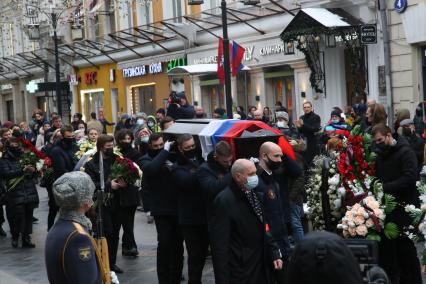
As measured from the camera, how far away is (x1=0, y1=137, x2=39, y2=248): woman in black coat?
45.0ft

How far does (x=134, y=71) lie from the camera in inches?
1451

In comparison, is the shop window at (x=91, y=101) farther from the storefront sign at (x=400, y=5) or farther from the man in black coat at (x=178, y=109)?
the man in black coat at (x=178, y=109)

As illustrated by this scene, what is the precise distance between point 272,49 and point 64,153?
47.8ft

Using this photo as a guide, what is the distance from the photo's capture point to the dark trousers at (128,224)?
38.5 feet

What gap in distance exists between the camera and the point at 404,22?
2142 cm

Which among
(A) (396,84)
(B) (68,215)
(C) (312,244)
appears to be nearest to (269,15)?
(A) (396,84)

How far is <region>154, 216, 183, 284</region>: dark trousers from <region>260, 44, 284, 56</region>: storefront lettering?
17.2m

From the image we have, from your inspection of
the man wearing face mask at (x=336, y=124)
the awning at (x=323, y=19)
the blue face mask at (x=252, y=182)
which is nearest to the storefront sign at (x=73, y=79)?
the awning at (x=323, y=19)

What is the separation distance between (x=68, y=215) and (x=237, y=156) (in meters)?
4.78

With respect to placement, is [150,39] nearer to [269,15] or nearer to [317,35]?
[269,15]

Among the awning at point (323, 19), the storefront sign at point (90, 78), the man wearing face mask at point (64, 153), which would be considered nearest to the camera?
the man wearing face mask at point (64, 153)

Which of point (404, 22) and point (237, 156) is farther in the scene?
point (404, 22)

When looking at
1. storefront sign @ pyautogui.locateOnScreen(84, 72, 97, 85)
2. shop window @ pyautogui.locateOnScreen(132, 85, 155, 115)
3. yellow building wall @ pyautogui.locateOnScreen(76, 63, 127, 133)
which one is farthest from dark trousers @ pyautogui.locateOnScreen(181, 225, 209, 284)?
storefront sign @ pyautogui.locateOnScreen(84, 72, 97, 85)

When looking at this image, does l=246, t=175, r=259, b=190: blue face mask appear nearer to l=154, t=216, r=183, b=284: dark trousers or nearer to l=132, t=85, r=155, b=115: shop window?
l=154, t=216, r=183, b=284: dark trousers
